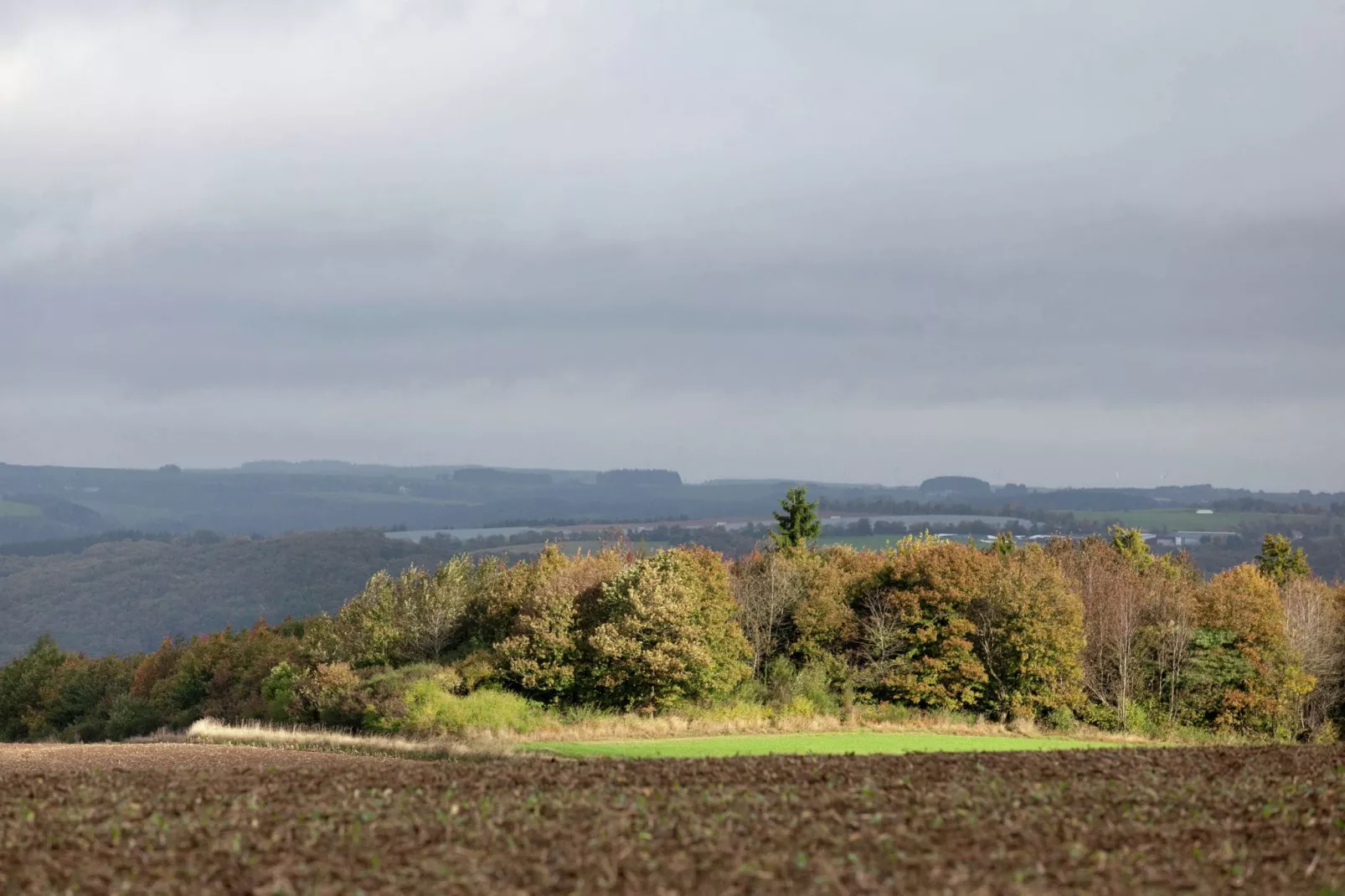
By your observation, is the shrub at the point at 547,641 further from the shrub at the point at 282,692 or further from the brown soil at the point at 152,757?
the brown soil at the point at 152,757

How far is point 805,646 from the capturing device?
7119 centimetres

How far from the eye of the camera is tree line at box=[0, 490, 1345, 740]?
57.4 meters

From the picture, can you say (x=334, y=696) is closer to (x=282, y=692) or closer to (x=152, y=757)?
(x=282, y=692)

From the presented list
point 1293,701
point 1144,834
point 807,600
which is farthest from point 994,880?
point 1293,701

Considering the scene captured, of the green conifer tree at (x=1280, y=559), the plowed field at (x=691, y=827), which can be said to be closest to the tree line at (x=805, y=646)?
the green conifer tree at (x=1280, y=559)

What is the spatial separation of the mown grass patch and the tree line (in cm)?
918

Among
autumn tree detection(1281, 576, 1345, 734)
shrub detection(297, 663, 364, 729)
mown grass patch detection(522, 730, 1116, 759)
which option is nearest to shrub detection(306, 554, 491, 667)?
shrub detection(297, 663, 364, 729)

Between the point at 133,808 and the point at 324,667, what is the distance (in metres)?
41.9

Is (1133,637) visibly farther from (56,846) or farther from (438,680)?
(56,846)

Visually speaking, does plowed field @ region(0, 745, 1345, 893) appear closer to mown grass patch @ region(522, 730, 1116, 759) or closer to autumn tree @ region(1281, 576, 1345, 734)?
mown grass patch @ region(522, 730, 1116, 759)

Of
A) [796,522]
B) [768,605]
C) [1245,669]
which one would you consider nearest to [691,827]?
[768,605]

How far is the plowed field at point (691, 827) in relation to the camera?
14.4 meters

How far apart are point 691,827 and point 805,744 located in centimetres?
2667

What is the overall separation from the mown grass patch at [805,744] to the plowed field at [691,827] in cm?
1548
